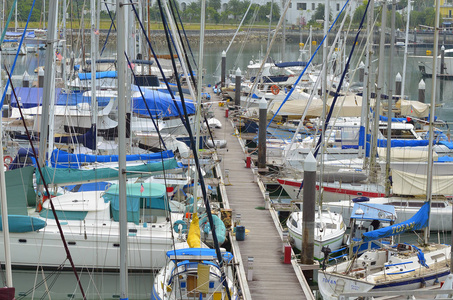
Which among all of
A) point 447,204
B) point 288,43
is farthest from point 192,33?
point 447,204

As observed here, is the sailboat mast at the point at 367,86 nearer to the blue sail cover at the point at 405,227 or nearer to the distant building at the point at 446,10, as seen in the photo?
the blue sail cover at the point at 405,227

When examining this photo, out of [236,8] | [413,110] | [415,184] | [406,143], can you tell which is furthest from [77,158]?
[236,8]

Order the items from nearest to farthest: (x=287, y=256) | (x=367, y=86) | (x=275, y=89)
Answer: (x=287, y=256) < (x=367, y=86) < (x=275, y=89)

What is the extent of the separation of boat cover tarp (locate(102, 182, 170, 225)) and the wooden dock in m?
2.42

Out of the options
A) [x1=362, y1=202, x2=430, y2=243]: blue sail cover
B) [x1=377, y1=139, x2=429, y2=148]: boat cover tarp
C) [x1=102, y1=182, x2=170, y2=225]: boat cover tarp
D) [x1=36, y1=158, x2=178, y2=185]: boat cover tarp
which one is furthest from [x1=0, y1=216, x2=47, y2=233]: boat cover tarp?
[x1=377, y1=139, x2=429, y2=148]: boat cover tarp

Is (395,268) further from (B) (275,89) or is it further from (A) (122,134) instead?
(B) (275,89)

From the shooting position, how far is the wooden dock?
62.4 feet

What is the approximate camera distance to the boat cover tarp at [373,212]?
23.5 m

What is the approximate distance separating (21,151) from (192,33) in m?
86.9

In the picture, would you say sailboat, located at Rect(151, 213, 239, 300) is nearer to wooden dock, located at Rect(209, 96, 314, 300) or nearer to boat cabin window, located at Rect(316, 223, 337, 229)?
wooden dock, located at Rect(209, 96, 314, 300)

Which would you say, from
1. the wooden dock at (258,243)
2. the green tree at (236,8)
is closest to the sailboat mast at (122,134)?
the wooden dock at (258,243)

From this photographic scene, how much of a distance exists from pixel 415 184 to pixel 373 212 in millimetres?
2570

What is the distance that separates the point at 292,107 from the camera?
40.8m

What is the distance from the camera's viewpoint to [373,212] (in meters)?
24.0
